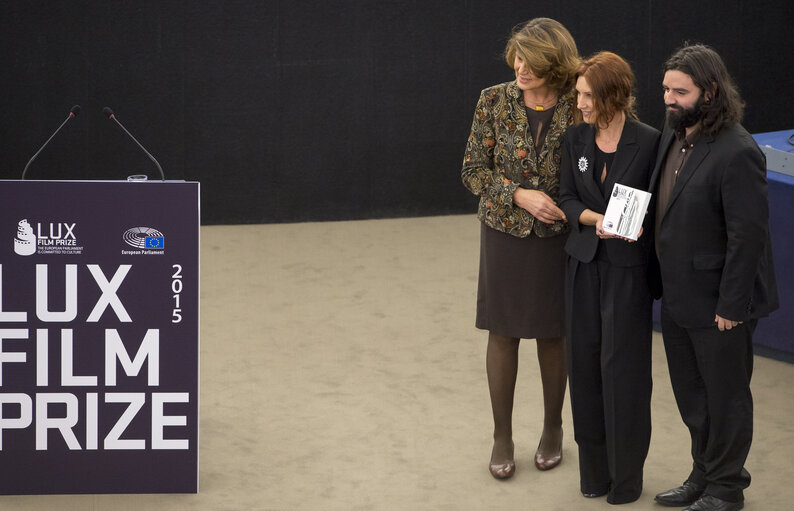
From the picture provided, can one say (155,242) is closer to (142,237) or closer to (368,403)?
(142,237)

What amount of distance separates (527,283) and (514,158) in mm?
408

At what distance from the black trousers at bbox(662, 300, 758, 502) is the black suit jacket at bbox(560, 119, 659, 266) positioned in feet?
0.74

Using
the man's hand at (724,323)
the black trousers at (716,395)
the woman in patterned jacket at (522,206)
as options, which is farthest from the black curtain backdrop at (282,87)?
the man's hand at (724,323)

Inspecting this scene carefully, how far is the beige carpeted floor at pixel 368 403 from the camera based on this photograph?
3.49m

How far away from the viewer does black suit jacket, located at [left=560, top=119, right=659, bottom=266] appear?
10.5ft

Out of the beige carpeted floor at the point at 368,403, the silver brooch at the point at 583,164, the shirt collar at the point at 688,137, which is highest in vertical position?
the shirt collar at the point at 688,137

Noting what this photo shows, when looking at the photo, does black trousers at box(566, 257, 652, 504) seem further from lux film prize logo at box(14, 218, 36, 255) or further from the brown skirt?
lux film prize logo at box(14, 218, 36, 255)

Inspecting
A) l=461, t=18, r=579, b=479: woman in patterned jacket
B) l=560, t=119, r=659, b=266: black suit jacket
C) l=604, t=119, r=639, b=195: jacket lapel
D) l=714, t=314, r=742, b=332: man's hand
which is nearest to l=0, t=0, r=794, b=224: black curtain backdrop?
l=461, t=18, r=579, b=479: woman in patterned jacket

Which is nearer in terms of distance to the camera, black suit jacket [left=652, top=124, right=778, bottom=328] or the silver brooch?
black suit jacket [left=652, top=124, right=778, bottom=328]

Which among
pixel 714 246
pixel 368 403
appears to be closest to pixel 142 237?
pixel 368 403

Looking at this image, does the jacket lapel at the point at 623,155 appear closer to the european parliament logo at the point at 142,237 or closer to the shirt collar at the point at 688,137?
the shirt collar at the point at 688,137

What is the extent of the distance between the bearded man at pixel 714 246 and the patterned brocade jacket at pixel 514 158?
0.38 meters

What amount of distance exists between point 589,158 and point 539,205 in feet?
0.76

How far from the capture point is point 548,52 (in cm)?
335
